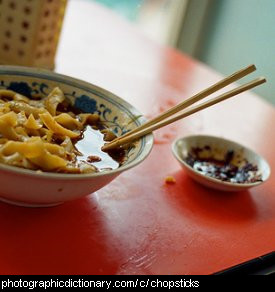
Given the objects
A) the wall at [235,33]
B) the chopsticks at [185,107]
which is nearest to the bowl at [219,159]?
the chopsticks at [185,107]

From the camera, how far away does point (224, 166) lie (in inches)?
50.4

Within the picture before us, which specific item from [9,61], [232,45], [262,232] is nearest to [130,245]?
[262,232]

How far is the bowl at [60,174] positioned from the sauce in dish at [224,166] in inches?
9.2

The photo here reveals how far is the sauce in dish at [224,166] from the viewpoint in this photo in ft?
4.04

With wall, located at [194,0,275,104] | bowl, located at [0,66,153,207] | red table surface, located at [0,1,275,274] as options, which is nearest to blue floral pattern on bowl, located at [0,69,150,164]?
bowl, located at [0,66,153,207]

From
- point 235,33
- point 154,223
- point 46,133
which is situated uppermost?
point 46,133

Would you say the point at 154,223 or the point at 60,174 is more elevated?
the point at 60,174

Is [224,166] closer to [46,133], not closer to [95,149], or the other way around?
[95,149]

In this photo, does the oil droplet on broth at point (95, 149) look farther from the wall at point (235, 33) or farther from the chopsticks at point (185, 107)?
the wall at point (235, 33)

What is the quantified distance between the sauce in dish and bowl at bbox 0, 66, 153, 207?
0.77 feet

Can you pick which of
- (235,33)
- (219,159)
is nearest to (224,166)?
(219,159)

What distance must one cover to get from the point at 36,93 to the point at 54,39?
19.2 inches

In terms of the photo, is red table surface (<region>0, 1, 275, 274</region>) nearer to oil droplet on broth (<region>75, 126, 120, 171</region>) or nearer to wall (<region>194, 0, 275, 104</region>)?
oil droplet on broth (<region>75, 126, 120, 171</region>)

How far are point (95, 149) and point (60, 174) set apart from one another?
0.23 metres
